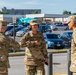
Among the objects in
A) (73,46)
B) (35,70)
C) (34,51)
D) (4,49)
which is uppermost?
(73,46)

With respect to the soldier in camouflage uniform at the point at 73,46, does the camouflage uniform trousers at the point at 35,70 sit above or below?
below

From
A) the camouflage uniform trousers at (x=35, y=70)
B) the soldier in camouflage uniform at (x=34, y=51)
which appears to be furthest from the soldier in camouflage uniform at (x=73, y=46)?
the camouflage uniform trousers at (x=35, y=70)

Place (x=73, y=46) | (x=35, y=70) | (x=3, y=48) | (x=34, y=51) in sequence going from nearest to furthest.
→ (x=73, y=46) < (x=3, y=48) < (x=34, y=51) < (x=35, y=70)

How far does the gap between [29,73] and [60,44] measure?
73.9 ft

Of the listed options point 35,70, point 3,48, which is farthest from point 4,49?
point 35,70

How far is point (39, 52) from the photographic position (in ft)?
29.8

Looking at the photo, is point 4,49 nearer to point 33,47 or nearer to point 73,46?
point 33,47

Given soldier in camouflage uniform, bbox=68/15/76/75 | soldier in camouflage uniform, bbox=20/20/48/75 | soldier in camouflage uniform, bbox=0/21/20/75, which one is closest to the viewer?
soldier in camouflage uniform, bbox=68/15/76/75

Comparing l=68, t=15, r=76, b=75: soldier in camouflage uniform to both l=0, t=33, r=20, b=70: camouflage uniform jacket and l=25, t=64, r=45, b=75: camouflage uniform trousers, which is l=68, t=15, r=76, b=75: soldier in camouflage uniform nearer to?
l=0, t=33, r=20, b=70: camouflage uniform jacket

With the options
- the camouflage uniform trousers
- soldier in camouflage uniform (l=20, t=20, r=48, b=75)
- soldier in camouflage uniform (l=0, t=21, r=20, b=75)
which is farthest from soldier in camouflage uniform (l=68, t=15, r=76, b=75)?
the camouflage uniform trousers

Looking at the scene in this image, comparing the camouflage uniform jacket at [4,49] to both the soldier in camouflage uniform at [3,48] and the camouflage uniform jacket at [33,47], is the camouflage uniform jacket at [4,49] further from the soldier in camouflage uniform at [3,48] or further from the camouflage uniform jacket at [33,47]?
the camouflage uniform jacket at [33,47]

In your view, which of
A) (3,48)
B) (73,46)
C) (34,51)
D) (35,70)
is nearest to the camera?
(73,46)

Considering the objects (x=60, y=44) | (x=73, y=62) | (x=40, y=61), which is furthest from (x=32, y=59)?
(x=60, y=44)

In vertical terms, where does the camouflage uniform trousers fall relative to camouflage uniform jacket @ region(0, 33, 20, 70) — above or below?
below
